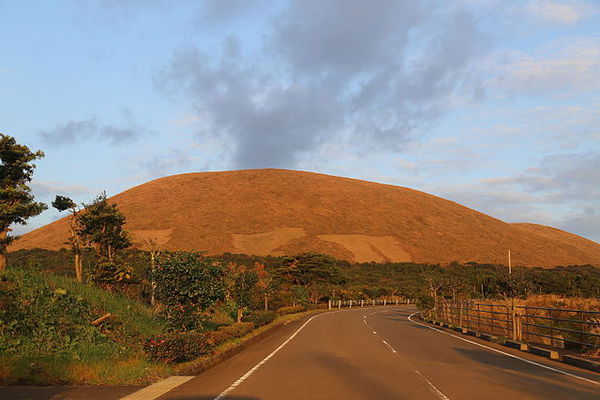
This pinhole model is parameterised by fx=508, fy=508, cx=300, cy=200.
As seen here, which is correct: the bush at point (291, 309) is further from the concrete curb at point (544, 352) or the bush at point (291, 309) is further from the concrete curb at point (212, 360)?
the concrete curb at point (544, 352)

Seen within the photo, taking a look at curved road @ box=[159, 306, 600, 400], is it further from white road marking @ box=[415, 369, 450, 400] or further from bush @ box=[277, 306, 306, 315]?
bush @ box=[277, 306, 306, 315]

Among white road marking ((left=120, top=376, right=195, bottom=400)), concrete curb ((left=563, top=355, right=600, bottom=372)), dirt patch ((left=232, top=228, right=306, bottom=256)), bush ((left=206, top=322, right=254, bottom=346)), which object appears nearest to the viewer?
white road marking ((left=120, top=376, right=195, bottom=400))

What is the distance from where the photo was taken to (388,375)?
1130 centimetres

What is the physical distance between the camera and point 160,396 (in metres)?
9.23

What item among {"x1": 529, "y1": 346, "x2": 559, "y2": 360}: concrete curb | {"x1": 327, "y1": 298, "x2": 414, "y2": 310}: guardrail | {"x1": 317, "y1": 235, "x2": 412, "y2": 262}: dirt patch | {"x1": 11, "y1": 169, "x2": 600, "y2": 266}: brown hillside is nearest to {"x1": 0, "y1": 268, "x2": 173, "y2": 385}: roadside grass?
{"x1": 529, "y1": 346, "x2": 559, "y2": 360}: concrete curb

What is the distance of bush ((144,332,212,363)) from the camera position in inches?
496

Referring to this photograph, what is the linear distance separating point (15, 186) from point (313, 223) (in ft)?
313

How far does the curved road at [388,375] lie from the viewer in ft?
30.3

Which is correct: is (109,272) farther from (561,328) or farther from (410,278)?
(410,278)

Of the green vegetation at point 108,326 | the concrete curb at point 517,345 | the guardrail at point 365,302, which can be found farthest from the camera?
the guardrail at point 365,302

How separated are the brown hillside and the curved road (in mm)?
83226

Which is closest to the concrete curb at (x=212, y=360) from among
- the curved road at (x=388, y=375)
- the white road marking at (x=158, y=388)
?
the curved road at (x=388, y=375)

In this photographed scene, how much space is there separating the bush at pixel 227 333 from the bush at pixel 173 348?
1497 millimetres

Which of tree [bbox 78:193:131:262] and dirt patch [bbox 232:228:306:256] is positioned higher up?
dirt patch [bbox 232:228:306:256]
